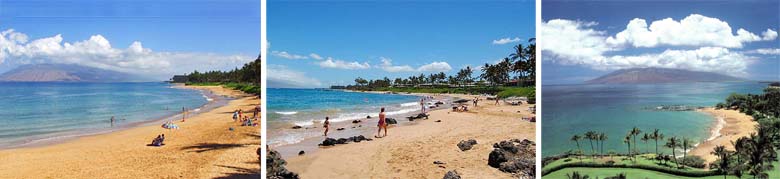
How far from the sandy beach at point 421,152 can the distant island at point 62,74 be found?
2064mm

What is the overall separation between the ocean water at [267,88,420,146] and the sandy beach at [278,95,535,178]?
243 mm

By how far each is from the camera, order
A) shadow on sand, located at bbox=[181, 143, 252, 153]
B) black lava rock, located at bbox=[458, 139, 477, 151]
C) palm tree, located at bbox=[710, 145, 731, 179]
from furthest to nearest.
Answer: shadow on sand, located at bbox=[181, 143, 252, 153], black lava rock, located at bbox=[458, 139, 477, 151], palm tree, located at bbox=[710, 145, 731, 179]

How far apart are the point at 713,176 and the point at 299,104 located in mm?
3113

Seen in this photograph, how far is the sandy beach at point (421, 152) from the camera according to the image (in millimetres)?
3674

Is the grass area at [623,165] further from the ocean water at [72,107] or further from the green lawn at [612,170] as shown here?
the ocean water at [72,107]

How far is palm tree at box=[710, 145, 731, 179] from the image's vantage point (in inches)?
139

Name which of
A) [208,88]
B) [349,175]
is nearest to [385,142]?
[349,175]

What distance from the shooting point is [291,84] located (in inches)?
152

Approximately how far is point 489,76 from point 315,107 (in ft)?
5.42

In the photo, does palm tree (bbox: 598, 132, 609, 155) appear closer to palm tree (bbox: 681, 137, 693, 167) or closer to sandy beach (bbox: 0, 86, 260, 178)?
palm tree (bbox: 681, 137, 693, 167)

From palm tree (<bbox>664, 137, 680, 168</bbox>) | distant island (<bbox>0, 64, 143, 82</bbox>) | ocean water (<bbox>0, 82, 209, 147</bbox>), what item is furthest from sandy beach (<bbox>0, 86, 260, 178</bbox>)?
palm tree (<bbox>664, 137, 680, 168</bbox>)

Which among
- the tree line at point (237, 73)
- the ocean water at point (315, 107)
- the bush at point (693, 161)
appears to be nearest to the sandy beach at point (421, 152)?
the ocean water at point (315, 107)

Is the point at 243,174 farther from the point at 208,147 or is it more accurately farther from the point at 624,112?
the point at 624,112

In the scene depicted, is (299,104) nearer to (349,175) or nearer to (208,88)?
(349,175)
